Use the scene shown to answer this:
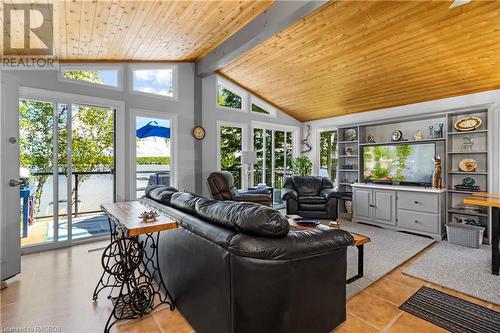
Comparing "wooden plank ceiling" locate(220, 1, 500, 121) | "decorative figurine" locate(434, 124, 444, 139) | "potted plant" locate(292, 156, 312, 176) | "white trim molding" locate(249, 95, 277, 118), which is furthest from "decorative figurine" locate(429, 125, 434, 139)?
"white trim molding" locate(249, 95, 277, 118)

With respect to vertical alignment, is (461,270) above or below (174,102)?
below

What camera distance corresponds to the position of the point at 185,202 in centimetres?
217

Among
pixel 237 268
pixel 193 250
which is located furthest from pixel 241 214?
pixel 193 250

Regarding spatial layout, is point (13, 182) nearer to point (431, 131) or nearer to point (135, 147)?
point (135, 147)

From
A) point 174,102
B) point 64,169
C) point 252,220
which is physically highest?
point 174,102

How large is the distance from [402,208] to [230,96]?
4.24 m

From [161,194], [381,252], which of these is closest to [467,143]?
[381,252]

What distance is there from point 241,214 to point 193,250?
0.51 m

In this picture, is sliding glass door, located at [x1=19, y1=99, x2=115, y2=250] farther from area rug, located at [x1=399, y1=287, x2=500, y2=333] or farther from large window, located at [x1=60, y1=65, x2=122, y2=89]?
area rug, located at [x1=399, y1=287, x2=500, y2=333]

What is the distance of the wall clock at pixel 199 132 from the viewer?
5090mm

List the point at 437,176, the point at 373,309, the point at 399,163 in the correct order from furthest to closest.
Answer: the point at 399,163
the point at 437,176
the point at 373,309

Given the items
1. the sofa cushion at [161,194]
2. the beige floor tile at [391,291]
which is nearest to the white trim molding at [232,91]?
the sofa cushion at [161,194]

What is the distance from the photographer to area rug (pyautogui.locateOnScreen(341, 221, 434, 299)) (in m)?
2.70

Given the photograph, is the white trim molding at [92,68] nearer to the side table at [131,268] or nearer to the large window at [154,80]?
the large window at [154,80]
